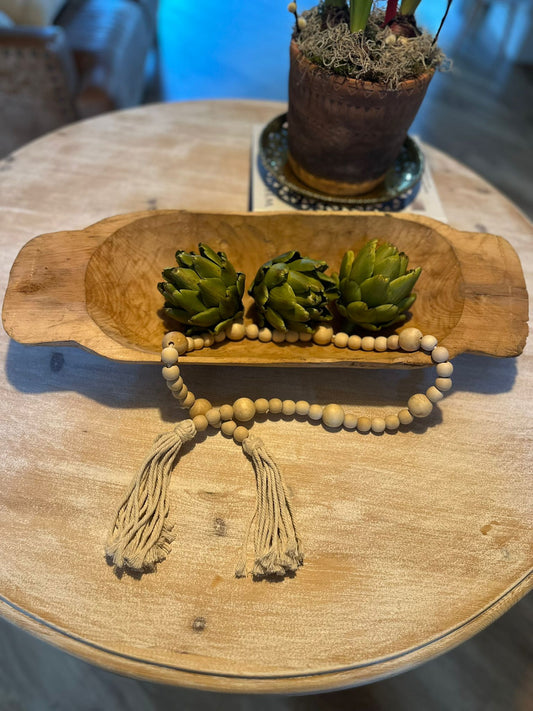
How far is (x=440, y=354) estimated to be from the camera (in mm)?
625

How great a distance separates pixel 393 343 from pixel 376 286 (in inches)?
3.4

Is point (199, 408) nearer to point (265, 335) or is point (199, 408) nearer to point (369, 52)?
point (265, 335)

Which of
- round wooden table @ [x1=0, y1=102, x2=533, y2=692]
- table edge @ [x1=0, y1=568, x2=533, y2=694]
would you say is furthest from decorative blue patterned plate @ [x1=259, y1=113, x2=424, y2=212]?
table edge @ [x1=0, y1=568, x2=533, y2=694]

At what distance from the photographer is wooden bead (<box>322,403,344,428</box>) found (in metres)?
0.64

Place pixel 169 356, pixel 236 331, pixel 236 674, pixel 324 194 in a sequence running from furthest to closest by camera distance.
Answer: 1. pixel 324 194
2. pixel 236 331
3. pixel 169 356
4. pixel 236 674

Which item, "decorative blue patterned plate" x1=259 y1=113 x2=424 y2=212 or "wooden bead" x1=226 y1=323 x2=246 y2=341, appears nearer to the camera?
"wooden bead" x1=226 y1=323 x2=246 y2=341

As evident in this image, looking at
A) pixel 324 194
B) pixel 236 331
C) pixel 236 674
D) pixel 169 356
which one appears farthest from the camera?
pixel 324 194

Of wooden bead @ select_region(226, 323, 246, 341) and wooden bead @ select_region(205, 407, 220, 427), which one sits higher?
wooden bead @ select_region(226, 323, 246, 341)

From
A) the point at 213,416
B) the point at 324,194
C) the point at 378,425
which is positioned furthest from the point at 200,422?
the point at 324,194

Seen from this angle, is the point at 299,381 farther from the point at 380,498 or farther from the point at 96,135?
the point at 96,135

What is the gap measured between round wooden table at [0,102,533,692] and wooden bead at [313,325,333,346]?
0.04 meters

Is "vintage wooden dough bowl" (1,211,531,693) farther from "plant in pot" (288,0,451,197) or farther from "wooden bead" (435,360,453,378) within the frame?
"plant in pot" (288,0,451,197)

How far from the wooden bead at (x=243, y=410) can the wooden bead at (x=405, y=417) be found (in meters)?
0.19

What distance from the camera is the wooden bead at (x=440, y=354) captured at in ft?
2.05
